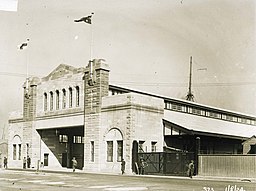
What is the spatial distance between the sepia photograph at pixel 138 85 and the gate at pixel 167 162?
0.04 m

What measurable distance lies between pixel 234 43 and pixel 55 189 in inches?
197

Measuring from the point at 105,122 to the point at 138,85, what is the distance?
609cm

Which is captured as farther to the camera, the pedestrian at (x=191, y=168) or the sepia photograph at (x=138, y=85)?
the pedestrian at (x=191, y=168)

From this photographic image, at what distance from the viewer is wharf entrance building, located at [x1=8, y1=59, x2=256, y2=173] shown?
694 inches

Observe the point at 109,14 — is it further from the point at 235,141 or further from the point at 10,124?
the point at 10,124

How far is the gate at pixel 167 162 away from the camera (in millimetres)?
15641

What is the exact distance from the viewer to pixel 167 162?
1652 centimetres

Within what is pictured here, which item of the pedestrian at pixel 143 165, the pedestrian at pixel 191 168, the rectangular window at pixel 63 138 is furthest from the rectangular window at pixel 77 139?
the pedestrian at pixel 191 168

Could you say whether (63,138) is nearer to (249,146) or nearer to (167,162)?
(167,162)

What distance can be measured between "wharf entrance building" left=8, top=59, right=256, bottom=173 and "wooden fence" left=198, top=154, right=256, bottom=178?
1.62 m

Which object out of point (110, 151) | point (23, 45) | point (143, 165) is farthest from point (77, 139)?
point (23, 45)

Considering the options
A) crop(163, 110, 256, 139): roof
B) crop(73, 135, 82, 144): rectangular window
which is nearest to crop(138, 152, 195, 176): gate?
crop(163, 110, 256, 139): roof

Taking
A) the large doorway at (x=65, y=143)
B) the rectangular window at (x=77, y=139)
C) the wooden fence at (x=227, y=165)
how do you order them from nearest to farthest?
1. the wooden fence at (x=227, y=165)
2. the large doorway at (x=65, y=143)
3. the rectangular window at (x=77, y=139)

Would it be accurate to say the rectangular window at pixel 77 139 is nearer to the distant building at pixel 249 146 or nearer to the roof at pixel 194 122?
the roof at pixel 194 122
